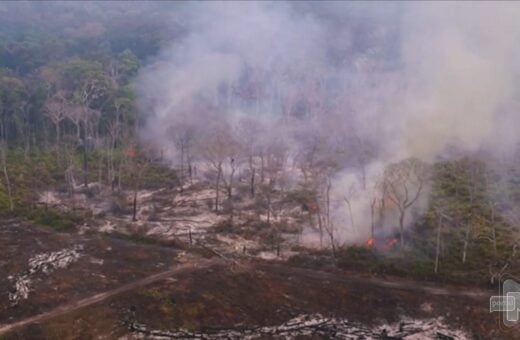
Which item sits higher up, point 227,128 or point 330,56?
point 330,56

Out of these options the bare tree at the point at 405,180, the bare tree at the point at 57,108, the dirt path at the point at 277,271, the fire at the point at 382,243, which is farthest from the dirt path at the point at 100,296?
the bare tree at the point at 57,108

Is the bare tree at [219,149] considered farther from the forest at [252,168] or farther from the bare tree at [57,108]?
the bare tree at [57,108]

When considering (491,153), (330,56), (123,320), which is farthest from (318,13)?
(123,320)

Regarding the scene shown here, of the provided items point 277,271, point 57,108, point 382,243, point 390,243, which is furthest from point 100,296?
point 57,108

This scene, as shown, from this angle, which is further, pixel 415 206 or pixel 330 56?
pixel 330 56

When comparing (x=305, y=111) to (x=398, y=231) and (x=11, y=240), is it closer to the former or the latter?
(x=398, y=231)

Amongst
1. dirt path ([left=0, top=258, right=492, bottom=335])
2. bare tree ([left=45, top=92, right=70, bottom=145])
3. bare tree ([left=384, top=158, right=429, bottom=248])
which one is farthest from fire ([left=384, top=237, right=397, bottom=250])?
bare tree ([left=45, top=92, right=70, bottom=145])

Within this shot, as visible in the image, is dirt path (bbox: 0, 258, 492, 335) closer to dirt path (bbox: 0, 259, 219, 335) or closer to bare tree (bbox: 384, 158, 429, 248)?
dirt path (bbox: 0, 259, 219, 335)

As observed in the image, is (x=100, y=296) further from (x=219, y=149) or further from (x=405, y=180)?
(x=219, y=149)
